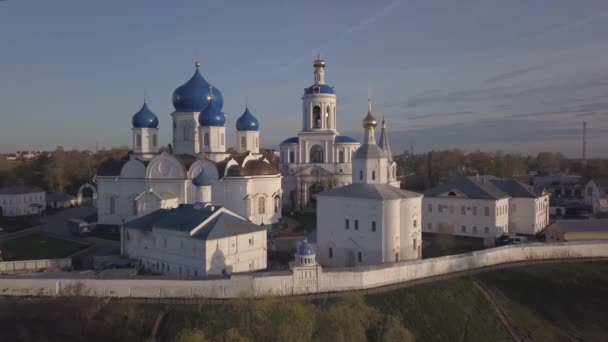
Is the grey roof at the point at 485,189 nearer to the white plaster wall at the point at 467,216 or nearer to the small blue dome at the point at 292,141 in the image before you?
the white plaster wall at the point at 467,216

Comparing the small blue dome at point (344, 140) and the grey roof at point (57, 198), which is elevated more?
the small blue dome at point (344, 140)

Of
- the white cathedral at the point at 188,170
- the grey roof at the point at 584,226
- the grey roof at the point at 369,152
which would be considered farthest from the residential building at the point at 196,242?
the grey roof at the point at 584,226

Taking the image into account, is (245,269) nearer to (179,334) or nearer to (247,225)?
(247,225)

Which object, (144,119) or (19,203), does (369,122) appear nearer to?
(144,119)

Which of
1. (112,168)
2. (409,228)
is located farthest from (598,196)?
(112,168)

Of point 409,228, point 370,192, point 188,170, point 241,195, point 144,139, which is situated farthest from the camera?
point 144,139

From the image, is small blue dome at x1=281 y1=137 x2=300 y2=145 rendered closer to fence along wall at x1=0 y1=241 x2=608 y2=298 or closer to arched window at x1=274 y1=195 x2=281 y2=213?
arched window at x1=274 y1=195 x2=281 y2=213

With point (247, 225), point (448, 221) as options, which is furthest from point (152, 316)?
point (448, 221)
